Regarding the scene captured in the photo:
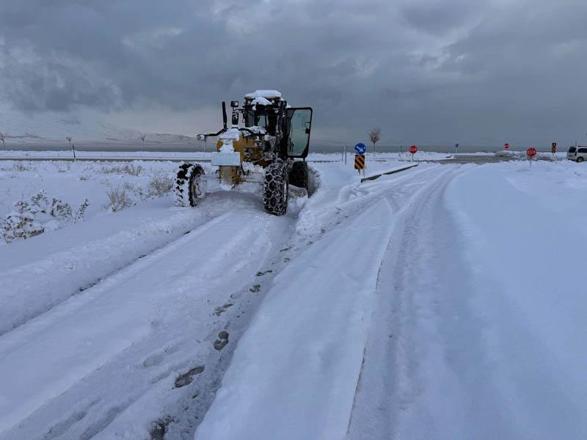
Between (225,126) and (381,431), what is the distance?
9476 millimetres

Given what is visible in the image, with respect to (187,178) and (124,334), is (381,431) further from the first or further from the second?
(187,178)

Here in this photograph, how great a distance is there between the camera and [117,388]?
10.1 feet

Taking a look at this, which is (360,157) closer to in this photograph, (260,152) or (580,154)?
(260,152)

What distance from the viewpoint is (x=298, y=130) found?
12.7 meters

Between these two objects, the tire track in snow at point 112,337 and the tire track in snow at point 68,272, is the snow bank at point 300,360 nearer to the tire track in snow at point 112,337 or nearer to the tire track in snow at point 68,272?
the tire track in snow at point 112,337

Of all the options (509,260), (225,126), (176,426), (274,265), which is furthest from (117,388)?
(225,126)

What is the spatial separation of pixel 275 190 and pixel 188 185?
206cm

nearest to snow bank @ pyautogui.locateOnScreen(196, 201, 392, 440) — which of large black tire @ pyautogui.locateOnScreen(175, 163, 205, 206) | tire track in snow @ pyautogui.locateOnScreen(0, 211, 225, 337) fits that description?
tire track in snow @ pyautogui.locateOnScreen(0, 211, 225, 337)

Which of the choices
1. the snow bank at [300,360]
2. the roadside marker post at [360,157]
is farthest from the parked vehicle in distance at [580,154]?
the snow bank at [300,360]

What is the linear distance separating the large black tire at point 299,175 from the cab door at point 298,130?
1.45 feet

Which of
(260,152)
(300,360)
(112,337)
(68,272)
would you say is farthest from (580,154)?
(112,337)

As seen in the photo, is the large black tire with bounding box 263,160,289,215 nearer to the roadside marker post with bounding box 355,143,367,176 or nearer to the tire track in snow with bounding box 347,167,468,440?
the tire track in snow with bounding box 347,167,468,440

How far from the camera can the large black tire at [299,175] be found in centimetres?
1246

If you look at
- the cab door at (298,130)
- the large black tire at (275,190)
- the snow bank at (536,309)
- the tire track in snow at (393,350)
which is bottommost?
the tire track in snow at (393,350)
